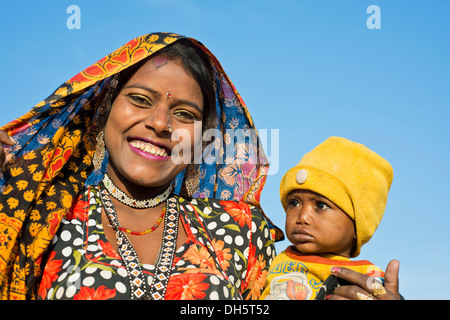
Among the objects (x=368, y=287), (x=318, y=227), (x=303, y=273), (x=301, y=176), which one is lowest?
(x=368, y=287)

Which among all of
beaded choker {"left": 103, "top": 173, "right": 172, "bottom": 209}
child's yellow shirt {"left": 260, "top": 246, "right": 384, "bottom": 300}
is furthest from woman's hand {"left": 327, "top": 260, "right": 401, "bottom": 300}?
beaded choker {"left": 103, "top": 173, "right": 172, "bottom": 209}

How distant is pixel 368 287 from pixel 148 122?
1.76 meters

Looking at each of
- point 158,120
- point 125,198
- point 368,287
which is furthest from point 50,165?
point 368,287

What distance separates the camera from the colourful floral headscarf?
124 inches

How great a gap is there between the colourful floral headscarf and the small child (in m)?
0.65

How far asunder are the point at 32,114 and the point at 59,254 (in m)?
0.97

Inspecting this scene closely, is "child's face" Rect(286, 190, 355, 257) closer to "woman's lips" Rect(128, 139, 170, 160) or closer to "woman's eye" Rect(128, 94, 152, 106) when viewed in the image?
"woman's lips" Rect(128, 139, 170, 160)

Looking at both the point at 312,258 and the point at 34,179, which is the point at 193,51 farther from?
the point at 312,258

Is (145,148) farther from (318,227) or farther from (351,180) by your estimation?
(351,180)

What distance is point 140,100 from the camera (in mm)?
3533

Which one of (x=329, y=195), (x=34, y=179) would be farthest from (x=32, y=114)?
(x=329, y=195)

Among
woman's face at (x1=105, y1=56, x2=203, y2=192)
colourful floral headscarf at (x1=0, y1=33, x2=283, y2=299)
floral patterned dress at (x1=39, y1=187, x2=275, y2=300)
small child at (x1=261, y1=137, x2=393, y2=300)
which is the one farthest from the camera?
woman's face at (x1=105, y1=56, x2=203, y2=192)

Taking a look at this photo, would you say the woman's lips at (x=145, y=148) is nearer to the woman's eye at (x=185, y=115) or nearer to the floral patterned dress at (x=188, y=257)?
the woman's eye at (x=185, y=115)
